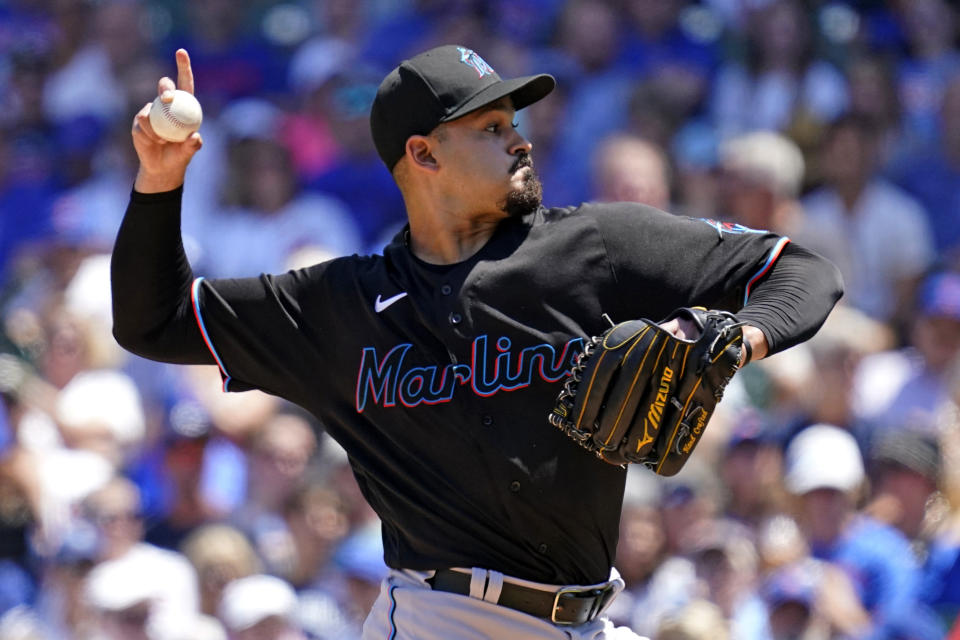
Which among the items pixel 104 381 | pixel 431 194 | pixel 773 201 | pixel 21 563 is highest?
pixel 431 194

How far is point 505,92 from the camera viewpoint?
3.36m

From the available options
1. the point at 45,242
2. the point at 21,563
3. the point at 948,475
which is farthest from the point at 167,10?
the point at 948,475

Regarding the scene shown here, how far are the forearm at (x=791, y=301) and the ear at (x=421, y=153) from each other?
0.87 meters

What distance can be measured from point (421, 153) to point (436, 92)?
169 millimetres

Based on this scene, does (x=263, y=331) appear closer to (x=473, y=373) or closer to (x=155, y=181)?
(x=155, y=181)

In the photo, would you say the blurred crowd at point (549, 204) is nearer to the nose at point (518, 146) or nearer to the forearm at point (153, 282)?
the nose at point (518, 146)

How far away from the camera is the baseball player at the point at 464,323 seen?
10.5 ft

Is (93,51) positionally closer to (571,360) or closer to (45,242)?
(45,242)

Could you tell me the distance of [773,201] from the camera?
6559 millimetres

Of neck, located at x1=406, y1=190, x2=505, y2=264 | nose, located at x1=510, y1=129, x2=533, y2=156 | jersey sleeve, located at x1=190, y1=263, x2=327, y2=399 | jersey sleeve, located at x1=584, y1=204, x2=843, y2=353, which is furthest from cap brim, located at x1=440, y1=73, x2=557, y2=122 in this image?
jersey sleeve, located at x1=190, y1=263, x2=327, y2=399

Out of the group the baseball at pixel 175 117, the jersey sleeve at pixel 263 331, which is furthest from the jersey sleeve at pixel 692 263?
the baseball at pixel 175 117

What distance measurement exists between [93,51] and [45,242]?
5.84ft

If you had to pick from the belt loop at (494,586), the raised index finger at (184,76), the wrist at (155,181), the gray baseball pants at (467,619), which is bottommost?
the gray baseball pants at (467,619)

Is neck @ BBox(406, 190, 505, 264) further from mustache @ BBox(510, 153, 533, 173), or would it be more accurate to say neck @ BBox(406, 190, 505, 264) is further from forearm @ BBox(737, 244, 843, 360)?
forearm @ BBox(737, 244, 843, 360)
